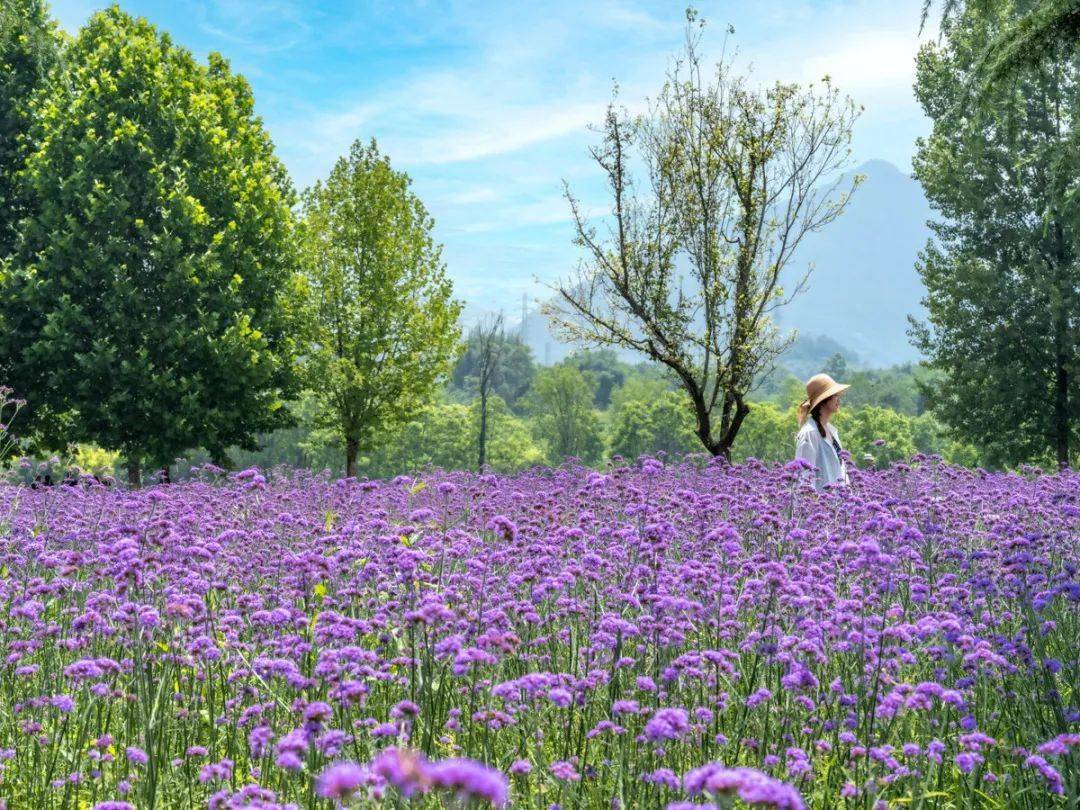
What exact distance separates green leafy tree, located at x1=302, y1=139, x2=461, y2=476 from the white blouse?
2169 cm

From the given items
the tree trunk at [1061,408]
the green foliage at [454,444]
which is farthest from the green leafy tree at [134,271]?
the green foliage at [454,444]

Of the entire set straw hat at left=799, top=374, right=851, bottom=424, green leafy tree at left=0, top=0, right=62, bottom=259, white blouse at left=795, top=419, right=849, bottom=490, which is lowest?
white blouse at left=795, top=419, right=849, bottom=490

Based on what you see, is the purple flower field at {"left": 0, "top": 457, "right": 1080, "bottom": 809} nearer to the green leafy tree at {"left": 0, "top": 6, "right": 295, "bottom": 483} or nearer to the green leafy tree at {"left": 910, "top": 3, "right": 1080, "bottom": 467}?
the green leafy tree at {"left": 0, "top": 6, "right": 295, "bottom": 483}

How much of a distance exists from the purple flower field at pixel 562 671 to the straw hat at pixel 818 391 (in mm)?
2784

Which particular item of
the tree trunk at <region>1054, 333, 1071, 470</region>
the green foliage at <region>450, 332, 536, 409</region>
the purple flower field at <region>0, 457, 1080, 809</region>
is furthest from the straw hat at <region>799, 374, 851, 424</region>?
the green foliage at <region>450, 332, 536, 409</region>

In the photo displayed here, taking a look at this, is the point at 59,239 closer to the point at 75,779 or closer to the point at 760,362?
the point at 760,362

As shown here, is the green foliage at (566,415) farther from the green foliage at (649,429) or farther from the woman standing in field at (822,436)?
the woman standing in field at (822,436)

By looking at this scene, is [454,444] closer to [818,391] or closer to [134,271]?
[134,271]

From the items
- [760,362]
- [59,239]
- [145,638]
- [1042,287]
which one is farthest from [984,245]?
[145,638]

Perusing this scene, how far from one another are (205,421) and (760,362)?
14.9m

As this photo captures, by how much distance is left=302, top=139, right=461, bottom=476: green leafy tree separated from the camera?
3089 cm

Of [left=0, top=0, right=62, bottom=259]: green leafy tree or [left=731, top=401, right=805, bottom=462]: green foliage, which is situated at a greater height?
[left=0, top=0, right=62, bottom=259]: green leafy tree

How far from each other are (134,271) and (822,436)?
20.7m

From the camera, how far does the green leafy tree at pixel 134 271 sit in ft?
79.4
